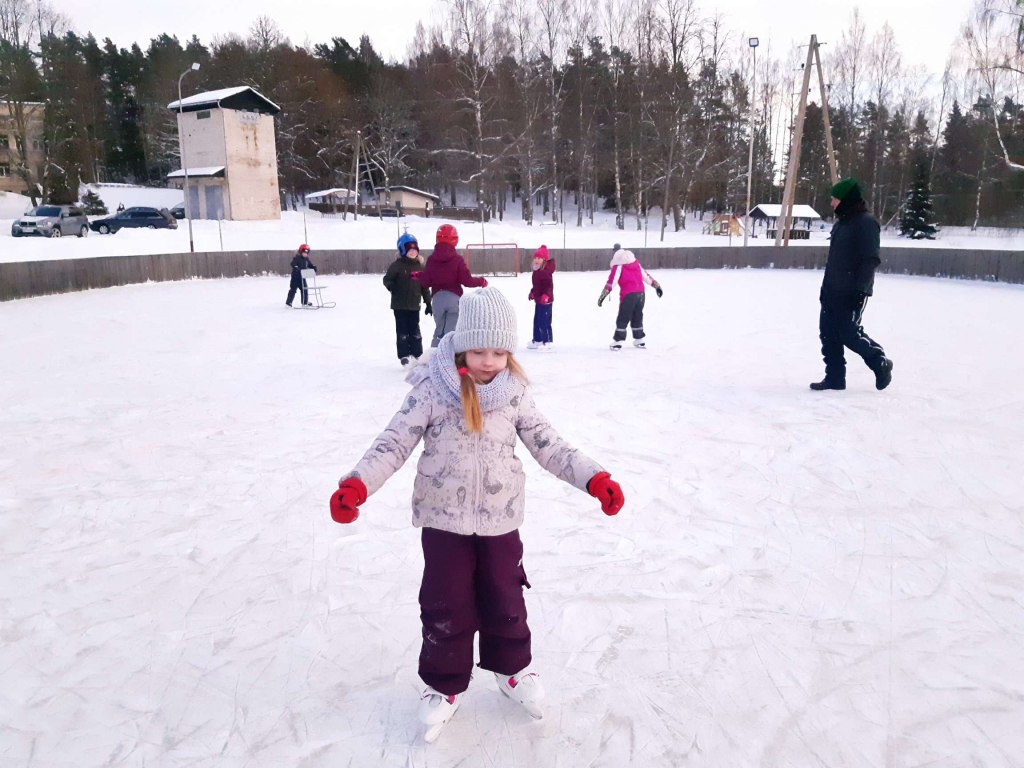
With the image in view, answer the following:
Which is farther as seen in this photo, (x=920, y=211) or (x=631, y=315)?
(x=920, y=211)

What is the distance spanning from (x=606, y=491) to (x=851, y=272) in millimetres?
4676

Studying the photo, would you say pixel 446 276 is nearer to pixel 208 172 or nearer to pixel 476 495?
pixel 476 495

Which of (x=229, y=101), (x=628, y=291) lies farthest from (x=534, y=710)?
(x=229, y=101)

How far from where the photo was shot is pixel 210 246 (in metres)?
24.8

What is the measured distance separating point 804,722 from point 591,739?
0.64 m

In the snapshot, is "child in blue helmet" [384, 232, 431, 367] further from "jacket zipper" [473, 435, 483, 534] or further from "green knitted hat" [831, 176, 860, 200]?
"jacket zipper" [473, 435, 483, 534]

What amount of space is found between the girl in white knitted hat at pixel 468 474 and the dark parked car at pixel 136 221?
3001 cm

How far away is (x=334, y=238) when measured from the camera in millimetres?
28906

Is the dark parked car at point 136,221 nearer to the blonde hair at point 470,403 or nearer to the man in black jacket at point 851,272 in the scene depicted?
the man in black jacket at point 851,272

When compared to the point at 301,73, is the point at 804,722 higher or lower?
lower

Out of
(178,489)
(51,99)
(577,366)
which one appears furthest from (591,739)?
(51,99)

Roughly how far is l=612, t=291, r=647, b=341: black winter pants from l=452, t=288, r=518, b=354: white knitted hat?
6.33 meters

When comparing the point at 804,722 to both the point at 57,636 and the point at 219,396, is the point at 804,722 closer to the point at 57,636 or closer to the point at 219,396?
the point at 57,636

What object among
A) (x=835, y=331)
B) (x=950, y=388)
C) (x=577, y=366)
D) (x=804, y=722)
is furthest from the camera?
(x=577, y=366)
